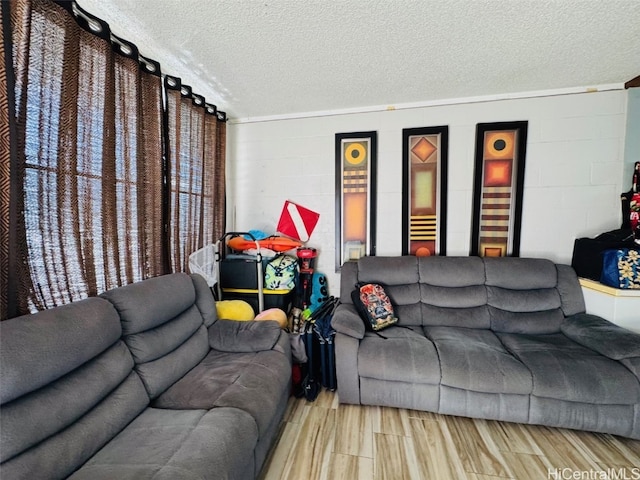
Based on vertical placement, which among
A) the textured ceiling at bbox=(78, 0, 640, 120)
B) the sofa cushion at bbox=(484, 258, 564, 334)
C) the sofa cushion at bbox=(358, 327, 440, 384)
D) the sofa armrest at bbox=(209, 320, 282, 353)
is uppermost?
the textured ceiling at bbox=(78, 0, 640, 120)

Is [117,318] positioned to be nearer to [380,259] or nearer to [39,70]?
[39,70]

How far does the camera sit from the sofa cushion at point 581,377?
1.48 metres

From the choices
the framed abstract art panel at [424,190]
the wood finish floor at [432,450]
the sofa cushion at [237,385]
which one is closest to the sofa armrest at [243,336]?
the sofa cushion at [237,385]

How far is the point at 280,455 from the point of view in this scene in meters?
1.45

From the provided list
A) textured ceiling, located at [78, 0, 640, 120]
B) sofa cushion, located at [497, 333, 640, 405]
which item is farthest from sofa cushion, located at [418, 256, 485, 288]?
textured ceiling, located at [78, 0, 640, 120]

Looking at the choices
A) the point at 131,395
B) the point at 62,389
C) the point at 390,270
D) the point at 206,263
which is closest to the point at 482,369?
the point at 390,270

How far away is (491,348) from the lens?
1761 mm

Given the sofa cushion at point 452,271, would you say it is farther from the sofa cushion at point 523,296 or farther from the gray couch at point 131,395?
the gray couch at point 131,395

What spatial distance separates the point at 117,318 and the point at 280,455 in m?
1.18

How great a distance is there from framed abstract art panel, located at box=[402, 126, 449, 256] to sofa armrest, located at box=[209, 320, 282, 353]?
1607 mm

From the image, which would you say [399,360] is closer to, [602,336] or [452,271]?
[452,271]

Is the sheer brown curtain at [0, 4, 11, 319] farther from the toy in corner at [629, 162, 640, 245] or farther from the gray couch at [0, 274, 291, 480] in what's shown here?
the toy in corner at [629, 162, 640, 245]

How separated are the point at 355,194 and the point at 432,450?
2.11 metres

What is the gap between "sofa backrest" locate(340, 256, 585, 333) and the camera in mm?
2092
